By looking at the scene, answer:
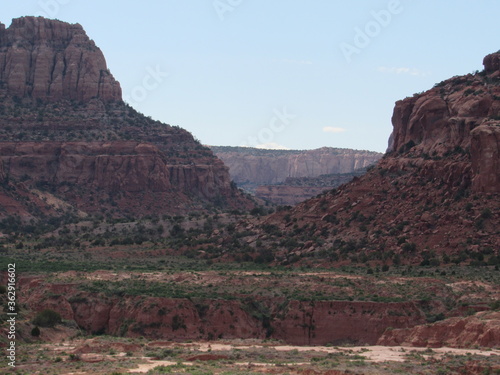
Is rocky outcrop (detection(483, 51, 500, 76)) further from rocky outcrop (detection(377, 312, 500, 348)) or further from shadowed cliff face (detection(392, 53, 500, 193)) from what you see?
rocky outcrop (detection(377, 312, 500, 348))

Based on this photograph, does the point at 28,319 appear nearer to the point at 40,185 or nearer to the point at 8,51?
the point at 40,185

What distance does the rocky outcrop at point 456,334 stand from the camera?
146 feet

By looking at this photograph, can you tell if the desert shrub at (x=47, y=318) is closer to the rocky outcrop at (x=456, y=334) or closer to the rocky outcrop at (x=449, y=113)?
the rocky outcrop at (x=456, y=334)

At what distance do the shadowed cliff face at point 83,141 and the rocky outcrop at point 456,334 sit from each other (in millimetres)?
82087

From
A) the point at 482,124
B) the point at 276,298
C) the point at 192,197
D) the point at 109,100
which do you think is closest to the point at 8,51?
the point at 109,100

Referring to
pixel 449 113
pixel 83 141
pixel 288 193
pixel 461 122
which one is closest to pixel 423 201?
pixel 461 122

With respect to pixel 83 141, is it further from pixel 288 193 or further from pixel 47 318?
pixel 47 318

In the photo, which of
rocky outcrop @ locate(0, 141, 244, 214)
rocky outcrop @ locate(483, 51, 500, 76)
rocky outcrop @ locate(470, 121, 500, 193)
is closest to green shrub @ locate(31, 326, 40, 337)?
rocky outcrop @ locate(470, 121, 500, 193)

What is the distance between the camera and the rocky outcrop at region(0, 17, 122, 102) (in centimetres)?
14450

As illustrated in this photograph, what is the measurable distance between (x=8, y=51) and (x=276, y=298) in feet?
315

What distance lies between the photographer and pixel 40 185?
13388 cm

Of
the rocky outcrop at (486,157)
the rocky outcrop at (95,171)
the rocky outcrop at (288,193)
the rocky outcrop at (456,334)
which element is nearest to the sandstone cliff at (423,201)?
the rocky outcrop at (486,157)

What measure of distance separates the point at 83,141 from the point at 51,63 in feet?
45.9

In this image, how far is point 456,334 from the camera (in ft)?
152
